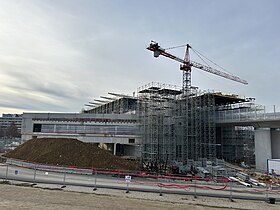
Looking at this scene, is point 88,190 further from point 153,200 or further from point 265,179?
point 265,179

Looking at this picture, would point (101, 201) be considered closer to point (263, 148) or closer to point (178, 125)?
point (178, 125)

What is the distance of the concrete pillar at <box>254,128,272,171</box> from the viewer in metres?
36.3

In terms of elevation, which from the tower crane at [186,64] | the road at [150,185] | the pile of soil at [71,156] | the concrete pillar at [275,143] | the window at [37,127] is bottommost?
the road at [150,185]

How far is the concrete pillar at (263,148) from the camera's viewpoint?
36287mm

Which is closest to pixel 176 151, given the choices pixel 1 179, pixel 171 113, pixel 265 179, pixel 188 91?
pixel 171 113

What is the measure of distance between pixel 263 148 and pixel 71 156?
2715 centimetres

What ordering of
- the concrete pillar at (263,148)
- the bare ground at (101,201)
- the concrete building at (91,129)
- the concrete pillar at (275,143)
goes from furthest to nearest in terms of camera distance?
the concrete building at (91,129), the concrete pillar at (275,143), the concrete pillar at (263,148), the bare ground at (101,201)

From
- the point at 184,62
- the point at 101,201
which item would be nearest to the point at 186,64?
the point at 184,62

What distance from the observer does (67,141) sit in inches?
1356

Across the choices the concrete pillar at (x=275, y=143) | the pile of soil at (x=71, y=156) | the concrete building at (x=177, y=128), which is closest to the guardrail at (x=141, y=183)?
the pile of soil at (x=71, y=156)

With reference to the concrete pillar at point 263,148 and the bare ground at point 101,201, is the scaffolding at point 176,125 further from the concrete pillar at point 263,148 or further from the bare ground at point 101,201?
the bare ground at point 101,201

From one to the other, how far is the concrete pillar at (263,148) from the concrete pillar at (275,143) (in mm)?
1061

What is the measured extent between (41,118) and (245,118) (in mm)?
38725

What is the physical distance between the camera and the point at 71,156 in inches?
1205
